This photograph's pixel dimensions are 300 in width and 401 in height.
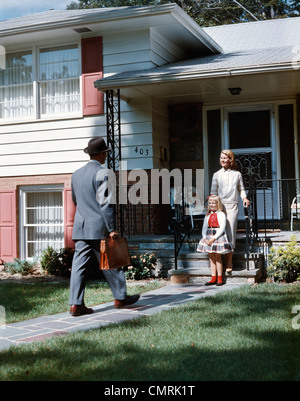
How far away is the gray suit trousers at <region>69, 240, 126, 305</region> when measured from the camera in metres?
5.42

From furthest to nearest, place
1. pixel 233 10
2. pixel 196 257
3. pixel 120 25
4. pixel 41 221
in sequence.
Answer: pixel 233 10 → pixel 41 221 → pixel 120 25 → pixel 196 257

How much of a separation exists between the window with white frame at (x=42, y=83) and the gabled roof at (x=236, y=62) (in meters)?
1.77

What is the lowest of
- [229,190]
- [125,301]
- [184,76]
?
[125,301]

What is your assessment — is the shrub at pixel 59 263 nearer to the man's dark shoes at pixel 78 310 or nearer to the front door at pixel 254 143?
the man's dark shoes at pixel 78 310

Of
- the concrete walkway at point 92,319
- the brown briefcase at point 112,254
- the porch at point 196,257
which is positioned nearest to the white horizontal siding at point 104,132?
the porch at point 196,257

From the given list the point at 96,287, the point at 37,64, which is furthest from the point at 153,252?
the point at 37,64

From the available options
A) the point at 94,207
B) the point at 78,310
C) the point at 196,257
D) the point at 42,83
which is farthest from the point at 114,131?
the point at 78,310

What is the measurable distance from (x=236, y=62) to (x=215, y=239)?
371 cm

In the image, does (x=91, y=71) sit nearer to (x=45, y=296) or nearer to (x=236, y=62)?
(x=236, y=62)

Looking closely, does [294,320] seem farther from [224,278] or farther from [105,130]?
[105,130]

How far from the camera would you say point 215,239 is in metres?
7.33

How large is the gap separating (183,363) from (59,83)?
864cm

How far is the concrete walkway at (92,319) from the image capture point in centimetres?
474

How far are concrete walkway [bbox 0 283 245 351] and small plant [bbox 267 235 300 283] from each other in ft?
3.05
